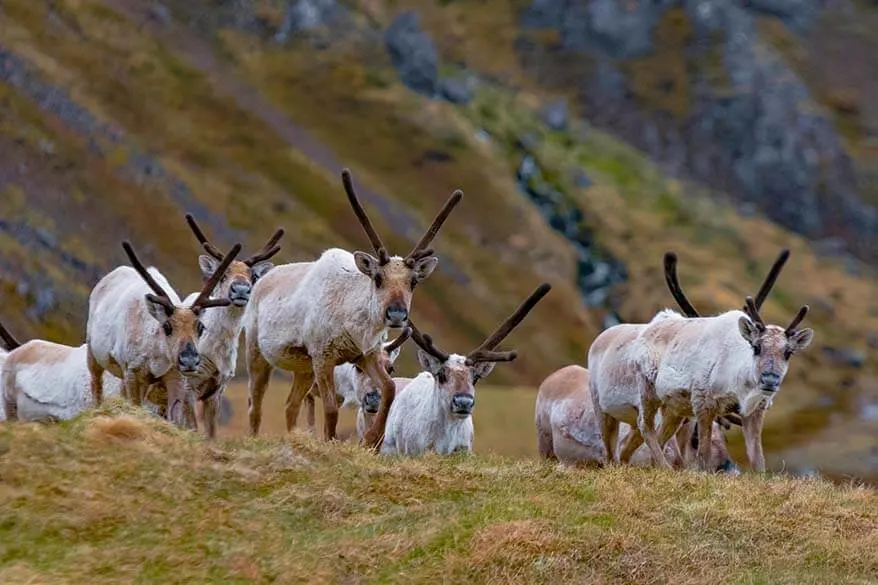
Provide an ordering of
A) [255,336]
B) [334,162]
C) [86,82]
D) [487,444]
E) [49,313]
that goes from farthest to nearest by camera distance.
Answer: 1. [334,162]
2. [86,82]
3. [49,313]
4. [487,444]
5. [255,336]

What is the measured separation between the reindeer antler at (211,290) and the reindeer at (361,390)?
7.96 ft

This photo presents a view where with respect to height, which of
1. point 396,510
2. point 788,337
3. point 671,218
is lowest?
point 396,510

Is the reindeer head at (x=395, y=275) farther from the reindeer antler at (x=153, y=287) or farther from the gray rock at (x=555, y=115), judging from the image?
the gray rock at (x=555, y=115)

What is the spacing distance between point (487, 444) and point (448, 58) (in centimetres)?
9494

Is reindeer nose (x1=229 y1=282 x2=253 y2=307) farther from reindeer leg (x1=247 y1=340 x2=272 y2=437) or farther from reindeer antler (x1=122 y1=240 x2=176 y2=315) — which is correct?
reindeer antler (x1=122 y1=240 x2=176 y2=315)

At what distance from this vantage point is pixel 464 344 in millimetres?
106188

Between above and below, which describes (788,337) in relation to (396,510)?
above

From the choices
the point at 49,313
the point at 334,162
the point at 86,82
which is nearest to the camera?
the point at 49,313

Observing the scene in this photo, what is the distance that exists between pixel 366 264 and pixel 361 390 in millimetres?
5988

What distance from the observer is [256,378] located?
2262 centimetres

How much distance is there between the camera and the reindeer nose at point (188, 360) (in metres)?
19.5

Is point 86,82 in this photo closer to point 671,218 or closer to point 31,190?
point 31,190

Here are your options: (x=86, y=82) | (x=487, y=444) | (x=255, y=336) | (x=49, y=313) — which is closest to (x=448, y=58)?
(x=86, y=82)

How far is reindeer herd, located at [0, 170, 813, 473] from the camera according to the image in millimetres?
19984
